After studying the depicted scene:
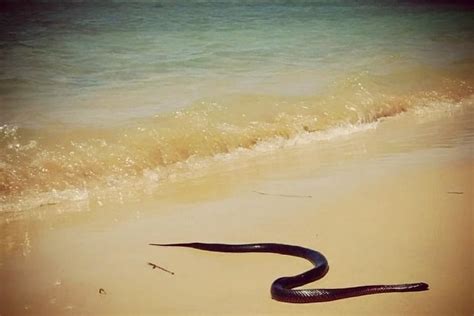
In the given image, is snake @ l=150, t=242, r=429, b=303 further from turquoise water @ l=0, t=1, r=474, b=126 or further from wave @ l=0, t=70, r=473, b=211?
turquoise water @ l=0, t=1, r=474, b=126

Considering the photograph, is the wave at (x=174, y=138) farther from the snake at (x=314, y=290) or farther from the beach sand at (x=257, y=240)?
the snake at (x=314, y=290)

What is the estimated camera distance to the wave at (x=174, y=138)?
11.3ft

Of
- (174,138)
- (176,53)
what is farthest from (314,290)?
(176,53)

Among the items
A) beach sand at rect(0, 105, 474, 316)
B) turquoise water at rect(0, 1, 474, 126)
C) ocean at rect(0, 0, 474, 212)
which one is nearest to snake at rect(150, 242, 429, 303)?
beach sand at rect(0, 105, 474, 316)

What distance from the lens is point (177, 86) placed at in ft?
16.3

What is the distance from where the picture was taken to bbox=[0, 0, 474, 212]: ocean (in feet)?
12.2

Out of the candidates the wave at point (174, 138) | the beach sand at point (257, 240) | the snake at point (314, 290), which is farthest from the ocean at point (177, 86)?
the snake at point (314, 290)

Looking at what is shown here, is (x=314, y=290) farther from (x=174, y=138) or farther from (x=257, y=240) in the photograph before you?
(x=174, y=138)

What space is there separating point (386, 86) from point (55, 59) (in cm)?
362

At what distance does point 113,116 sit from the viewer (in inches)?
168

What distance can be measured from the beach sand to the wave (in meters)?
0.31

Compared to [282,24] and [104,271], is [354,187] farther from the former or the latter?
[282,24]

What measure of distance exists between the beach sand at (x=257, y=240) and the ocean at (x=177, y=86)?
0.50 meters

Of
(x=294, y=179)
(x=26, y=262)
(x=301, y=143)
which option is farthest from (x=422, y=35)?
(x=26, y=262)
